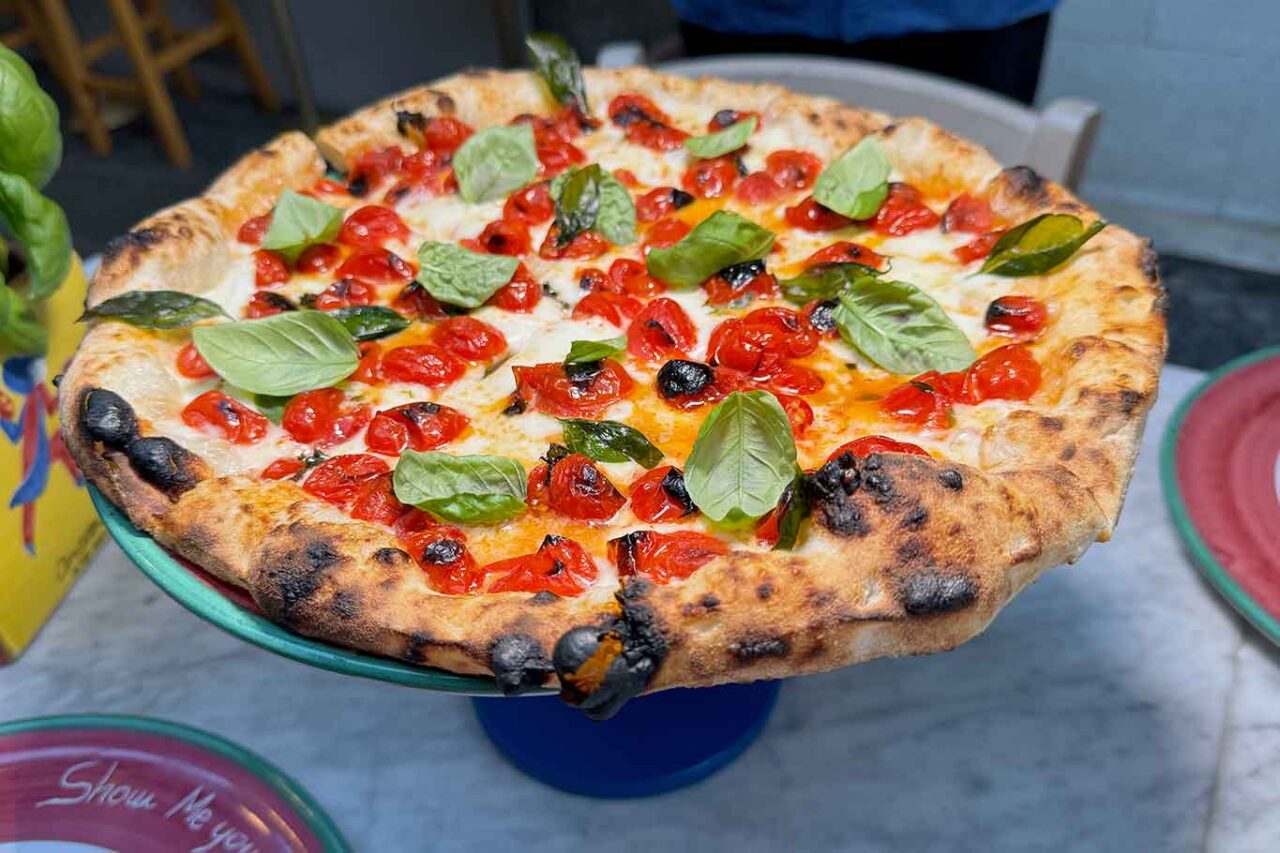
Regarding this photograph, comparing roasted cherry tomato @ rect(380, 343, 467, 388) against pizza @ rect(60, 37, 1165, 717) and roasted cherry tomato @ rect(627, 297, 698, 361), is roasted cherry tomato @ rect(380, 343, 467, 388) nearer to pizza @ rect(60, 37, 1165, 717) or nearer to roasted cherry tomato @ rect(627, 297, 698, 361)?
pizza @ rect(60, 37, 1165, 717)

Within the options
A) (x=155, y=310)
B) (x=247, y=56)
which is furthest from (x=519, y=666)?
(x=247, y=56)

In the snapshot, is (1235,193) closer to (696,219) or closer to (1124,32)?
(1124,32)

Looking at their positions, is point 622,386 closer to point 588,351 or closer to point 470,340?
point 588,351

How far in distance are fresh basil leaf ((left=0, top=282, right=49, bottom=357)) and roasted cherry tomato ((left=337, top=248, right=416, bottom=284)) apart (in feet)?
1.44

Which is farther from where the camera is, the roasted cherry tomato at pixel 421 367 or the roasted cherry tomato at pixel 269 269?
the roasted cherry tomato at pixel 269 269

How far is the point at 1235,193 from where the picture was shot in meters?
4.02

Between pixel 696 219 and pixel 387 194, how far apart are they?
55cm

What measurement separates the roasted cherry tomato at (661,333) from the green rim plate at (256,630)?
58cm

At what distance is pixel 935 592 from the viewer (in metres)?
1.04

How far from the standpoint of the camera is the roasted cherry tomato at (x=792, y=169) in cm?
184

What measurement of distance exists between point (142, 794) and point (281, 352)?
0.57m

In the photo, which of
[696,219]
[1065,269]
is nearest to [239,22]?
[696,219]

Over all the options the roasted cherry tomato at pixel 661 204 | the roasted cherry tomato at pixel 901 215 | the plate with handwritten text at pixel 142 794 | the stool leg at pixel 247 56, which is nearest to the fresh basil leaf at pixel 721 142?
the roasted cherry tomato at pixel 661 204

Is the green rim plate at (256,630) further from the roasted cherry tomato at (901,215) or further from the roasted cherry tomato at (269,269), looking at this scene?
the roasted cherry tomato at (901,215)
